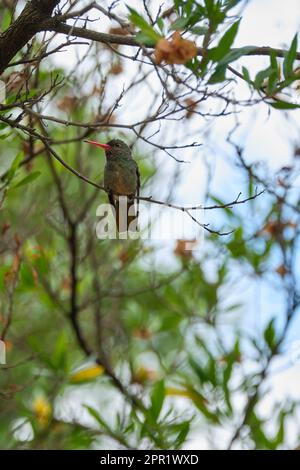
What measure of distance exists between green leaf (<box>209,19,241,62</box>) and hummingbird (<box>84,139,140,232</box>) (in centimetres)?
155

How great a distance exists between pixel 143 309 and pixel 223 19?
3.95m

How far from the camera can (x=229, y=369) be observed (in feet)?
15.6

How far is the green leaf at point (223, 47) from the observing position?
8.33ft

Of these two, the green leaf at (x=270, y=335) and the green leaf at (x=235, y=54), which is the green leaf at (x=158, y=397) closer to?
the green leaf at (x=270, y=335)

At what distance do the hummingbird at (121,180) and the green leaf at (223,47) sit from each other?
155 centimetres

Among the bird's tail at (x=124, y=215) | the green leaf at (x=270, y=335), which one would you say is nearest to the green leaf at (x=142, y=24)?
the bird's tail at (x=124, y=215)

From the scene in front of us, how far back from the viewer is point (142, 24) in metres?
2.51

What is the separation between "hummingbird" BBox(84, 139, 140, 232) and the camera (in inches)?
160

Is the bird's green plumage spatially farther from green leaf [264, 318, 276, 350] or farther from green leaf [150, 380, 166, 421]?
green leaf [264, 318, 276, 350]

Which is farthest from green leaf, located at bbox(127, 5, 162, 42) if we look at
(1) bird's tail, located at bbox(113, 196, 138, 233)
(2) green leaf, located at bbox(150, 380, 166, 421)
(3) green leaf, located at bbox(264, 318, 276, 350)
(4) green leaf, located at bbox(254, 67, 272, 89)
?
(3) green leaf, located at bbox(264, 318, 276, 350)

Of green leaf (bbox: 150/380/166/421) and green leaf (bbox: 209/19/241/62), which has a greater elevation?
green leaf (bbox: 209/19/241/62)

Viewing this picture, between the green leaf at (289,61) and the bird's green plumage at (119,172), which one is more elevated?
the green leaf at (289,61)
